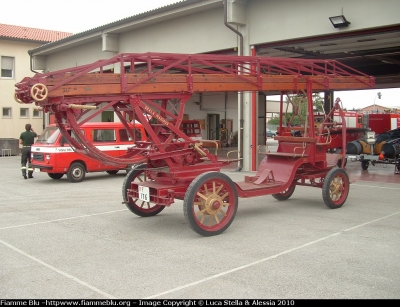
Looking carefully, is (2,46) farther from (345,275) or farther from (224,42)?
(345,275)

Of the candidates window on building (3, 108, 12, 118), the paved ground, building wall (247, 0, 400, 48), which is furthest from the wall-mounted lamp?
window on building (3, 108, 12, 118)

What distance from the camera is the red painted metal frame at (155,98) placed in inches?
267

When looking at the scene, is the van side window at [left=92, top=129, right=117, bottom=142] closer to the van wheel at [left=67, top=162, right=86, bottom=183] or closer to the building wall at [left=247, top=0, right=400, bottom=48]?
the van wheel at [left=67, top=162, right=86, bottom=183]

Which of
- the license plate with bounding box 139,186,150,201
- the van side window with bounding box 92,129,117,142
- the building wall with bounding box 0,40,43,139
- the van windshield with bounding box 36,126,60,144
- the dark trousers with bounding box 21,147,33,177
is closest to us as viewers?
the license plate with bounding box 139,186,150,201

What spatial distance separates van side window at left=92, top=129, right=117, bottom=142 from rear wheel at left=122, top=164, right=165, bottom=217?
7030mm

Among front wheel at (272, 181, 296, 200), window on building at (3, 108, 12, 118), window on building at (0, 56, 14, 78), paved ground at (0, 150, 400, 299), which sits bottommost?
paved ground at (0, 150, 400, 299)

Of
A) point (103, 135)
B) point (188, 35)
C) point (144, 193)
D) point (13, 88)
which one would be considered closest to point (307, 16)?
point (188, 35)

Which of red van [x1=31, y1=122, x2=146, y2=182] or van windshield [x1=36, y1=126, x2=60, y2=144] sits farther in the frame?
van windshield [x1=36, y1=126, x2=60, y2=144]

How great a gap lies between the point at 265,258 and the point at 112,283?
6.62 ft

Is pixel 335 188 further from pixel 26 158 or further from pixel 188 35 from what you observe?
pixel 26 158

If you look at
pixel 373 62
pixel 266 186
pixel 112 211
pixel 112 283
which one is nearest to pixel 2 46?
pixel 373 62

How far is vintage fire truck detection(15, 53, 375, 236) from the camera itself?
6.89 metres

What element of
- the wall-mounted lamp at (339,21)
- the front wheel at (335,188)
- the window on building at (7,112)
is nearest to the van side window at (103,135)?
the wall-mounted lamp at (339,21)

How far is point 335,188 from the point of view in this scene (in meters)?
9.40
